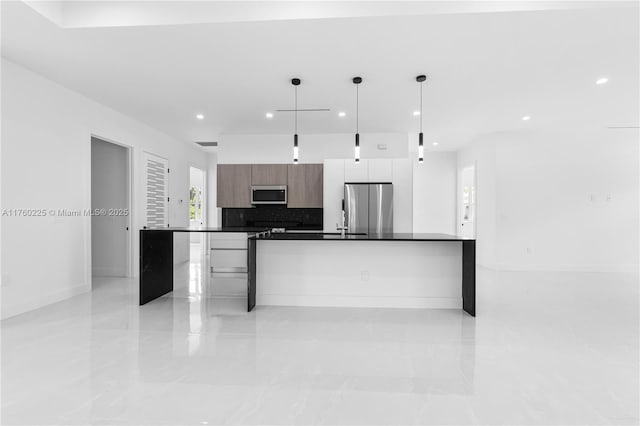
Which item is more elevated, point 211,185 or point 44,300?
point 211,185

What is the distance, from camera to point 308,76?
343 centimetres

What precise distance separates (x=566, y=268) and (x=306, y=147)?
5.26m

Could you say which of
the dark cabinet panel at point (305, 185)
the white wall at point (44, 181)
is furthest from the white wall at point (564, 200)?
the white wall at point (44, 181)

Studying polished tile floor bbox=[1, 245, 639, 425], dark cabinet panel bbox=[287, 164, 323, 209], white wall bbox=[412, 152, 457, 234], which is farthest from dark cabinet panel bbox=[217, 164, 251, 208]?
white wall bbox=[412, 152, 457, 234]

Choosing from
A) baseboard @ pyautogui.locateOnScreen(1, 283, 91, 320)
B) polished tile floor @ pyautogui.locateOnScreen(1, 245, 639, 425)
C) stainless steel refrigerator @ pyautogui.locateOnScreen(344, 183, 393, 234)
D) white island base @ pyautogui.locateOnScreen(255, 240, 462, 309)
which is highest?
stainless steel refrigerator @ pyautogui.locateOnScreen(344, 183, 393, 234)

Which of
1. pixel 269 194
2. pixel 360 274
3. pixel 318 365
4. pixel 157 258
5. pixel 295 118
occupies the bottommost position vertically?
pixel 318 365

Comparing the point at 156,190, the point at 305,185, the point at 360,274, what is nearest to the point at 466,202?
the point at 305,185

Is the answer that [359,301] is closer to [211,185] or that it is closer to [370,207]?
[370,207]

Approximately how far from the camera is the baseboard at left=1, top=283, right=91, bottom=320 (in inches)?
127

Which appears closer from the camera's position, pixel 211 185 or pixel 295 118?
pixel 295 118

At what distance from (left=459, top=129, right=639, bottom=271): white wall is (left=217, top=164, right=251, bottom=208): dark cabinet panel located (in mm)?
4635

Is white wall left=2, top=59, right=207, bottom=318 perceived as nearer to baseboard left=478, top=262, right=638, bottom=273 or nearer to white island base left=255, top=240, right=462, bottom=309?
white island base left=255, top=240, right=462, bottom=309

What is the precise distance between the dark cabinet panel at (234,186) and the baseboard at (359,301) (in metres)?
2.69

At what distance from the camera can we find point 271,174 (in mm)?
5898
